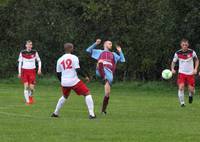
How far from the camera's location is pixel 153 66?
42.2 metres

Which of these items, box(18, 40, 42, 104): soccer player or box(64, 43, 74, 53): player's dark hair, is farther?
box(18, 40, 42, 104): soccer player

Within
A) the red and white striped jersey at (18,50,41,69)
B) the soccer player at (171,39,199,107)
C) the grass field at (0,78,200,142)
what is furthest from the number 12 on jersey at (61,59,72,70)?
the red and white striped jersey at (18,50,41,69)

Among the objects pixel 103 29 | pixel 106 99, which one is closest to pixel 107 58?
pixel 106 99

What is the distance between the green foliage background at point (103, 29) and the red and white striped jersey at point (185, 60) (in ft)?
38.7

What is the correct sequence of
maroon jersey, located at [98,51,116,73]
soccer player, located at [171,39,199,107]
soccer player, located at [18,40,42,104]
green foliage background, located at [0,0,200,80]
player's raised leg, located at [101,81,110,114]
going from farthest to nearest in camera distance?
green foliage background, located at [0,0,200,80] < soccer player, located at [18,40,42,104] < soccer player, located at [171,39,199,107] < maroon jersey, located at [98,51,116,73] < player's raised leg, located at [101,81,110,114]

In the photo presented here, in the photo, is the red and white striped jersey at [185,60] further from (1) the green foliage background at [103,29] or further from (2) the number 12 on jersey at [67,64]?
(1) the green foliage background at [103,29]

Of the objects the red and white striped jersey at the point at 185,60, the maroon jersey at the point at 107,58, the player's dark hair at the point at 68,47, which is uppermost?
the player's dark hair at the point at 68,47

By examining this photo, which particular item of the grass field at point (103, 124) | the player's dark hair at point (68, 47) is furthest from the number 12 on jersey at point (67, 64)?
the grass field at point (103, 124)

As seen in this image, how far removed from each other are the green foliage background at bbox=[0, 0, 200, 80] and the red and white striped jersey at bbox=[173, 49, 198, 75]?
11806mm

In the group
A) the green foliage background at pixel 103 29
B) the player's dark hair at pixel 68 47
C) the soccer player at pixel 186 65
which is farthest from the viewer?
the green foliage background at pixel 103 29

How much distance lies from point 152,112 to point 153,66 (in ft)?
71.6

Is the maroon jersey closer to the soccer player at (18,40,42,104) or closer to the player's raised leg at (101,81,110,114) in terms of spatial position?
the player's raised leg at (101,81,110,114)

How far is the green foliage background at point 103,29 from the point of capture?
38219 mm

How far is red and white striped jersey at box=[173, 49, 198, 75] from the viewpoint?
23.9 m
